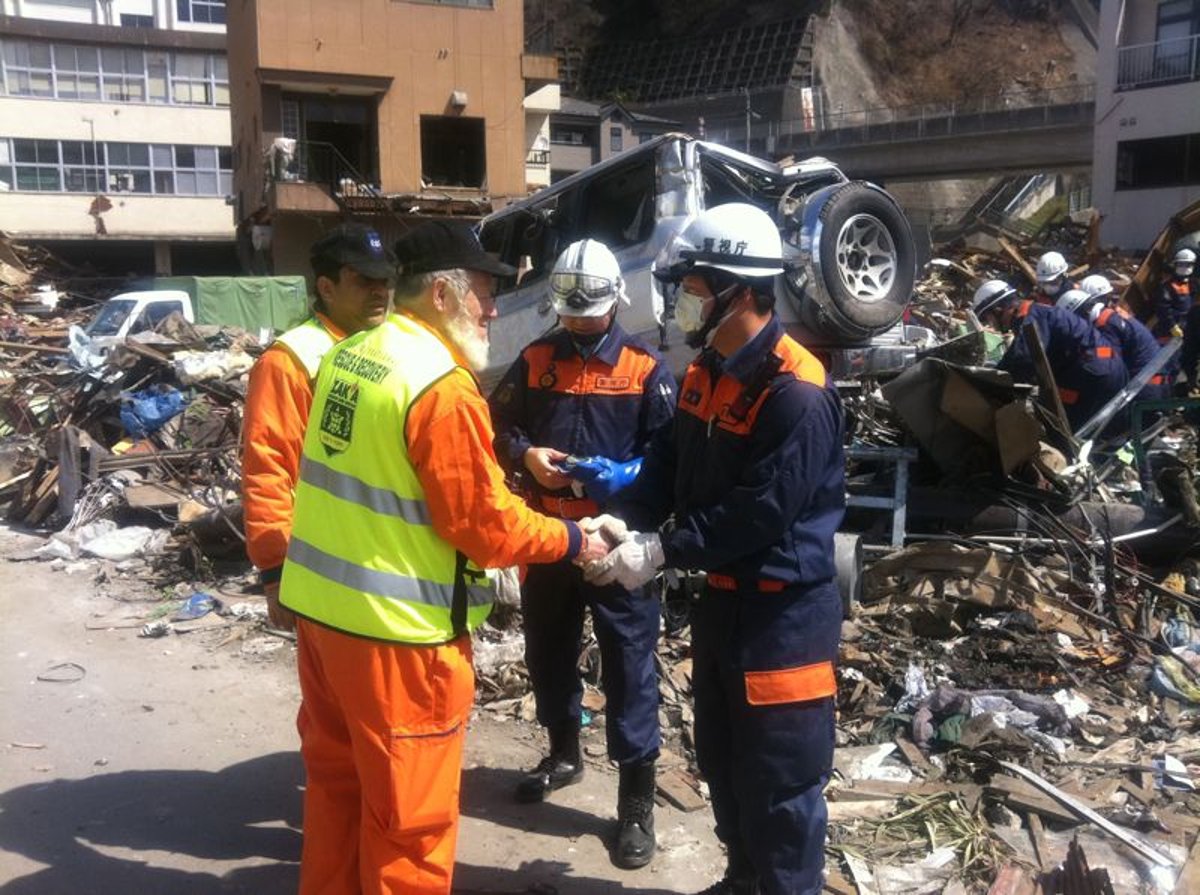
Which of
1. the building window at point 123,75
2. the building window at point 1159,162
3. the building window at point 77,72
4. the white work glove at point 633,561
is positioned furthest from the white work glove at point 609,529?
the building window at point 77,72

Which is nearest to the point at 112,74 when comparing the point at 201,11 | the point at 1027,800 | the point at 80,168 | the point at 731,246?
the point at 80,168

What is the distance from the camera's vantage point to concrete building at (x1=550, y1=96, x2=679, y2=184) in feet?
150

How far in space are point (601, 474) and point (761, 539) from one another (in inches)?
32.5

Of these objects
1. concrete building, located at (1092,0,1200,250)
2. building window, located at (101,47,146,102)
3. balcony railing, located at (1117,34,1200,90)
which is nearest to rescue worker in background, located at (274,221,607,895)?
concrete building, located at (1092,0,1200,250)

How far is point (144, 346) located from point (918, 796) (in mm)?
8969

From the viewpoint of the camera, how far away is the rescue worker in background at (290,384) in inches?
130

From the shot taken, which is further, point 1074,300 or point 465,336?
point 1074,300

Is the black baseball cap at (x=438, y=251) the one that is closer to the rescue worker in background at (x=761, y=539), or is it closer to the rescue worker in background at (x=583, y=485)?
the rescue worker in background at (x=761, y=539)

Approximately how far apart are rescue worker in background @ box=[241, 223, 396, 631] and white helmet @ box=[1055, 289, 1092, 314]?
18.6 feet

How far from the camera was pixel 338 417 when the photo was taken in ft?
8.53

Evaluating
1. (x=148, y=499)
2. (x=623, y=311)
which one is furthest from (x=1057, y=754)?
(x=148, y=499)

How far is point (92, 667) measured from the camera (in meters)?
5.55

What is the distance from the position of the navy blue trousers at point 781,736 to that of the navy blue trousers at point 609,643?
83cm

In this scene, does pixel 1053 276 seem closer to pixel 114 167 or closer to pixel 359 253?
pixel 359 253
